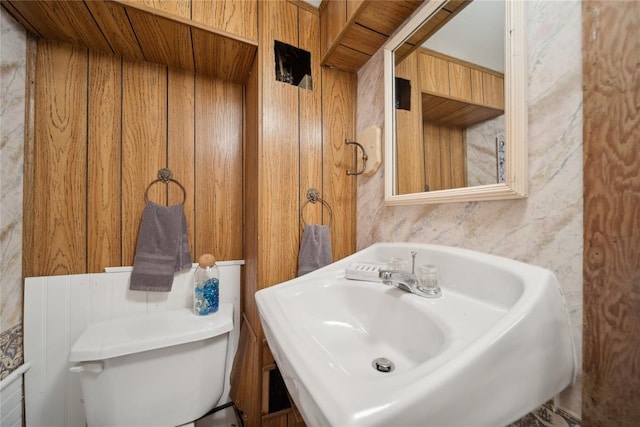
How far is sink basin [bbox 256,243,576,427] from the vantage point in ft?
0.86

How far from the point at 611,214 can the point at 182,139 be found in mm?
1308

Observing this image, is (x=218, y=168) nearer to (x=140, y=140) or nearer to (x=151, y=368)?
(x=140, y=140)

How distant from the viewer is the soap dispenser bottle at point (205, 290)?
0.89 metres

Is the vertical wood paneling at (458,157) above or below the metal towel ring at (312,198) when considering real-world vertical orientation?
above

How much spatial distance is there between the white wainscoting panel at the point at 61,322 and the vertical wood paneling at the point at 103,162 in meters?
0.09

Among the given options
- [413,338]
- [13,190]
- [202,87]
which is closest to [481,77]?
[413,338]

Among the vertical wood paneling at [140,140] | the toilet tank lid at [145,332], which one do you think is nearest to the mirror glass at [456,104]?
the toilet tank lid at [145,332]

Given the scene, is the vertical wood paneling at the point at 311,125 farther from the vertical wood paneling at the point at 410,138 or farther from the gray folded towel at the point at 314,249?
the vertical wood paneling at the point at 410,138

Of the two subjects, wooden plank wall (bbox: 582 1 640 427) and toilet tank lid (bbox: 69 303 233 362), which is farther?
toilet tank lid (bbox: 69 303 233 362)

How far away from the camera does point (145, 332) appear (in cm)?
76

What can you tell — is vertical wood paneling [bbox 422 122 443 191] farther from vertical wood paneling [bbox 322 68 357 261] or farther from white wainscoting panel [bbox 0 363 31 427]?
white wainscoting panel [bbox 0 363 31 427]

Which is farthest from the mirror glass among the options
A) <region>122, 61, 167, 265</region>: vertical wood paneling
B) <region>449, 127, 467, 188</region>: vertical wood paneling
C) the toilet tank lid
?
<region>122, 61, 167, 265</region>: vertical wood paneling

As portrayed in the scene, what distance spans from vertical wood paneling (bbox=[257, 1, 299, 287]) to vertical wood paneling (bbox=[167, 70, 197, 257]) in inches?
14.6

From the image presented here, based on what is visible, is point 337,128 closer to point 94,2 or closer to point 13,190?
point 94,2
